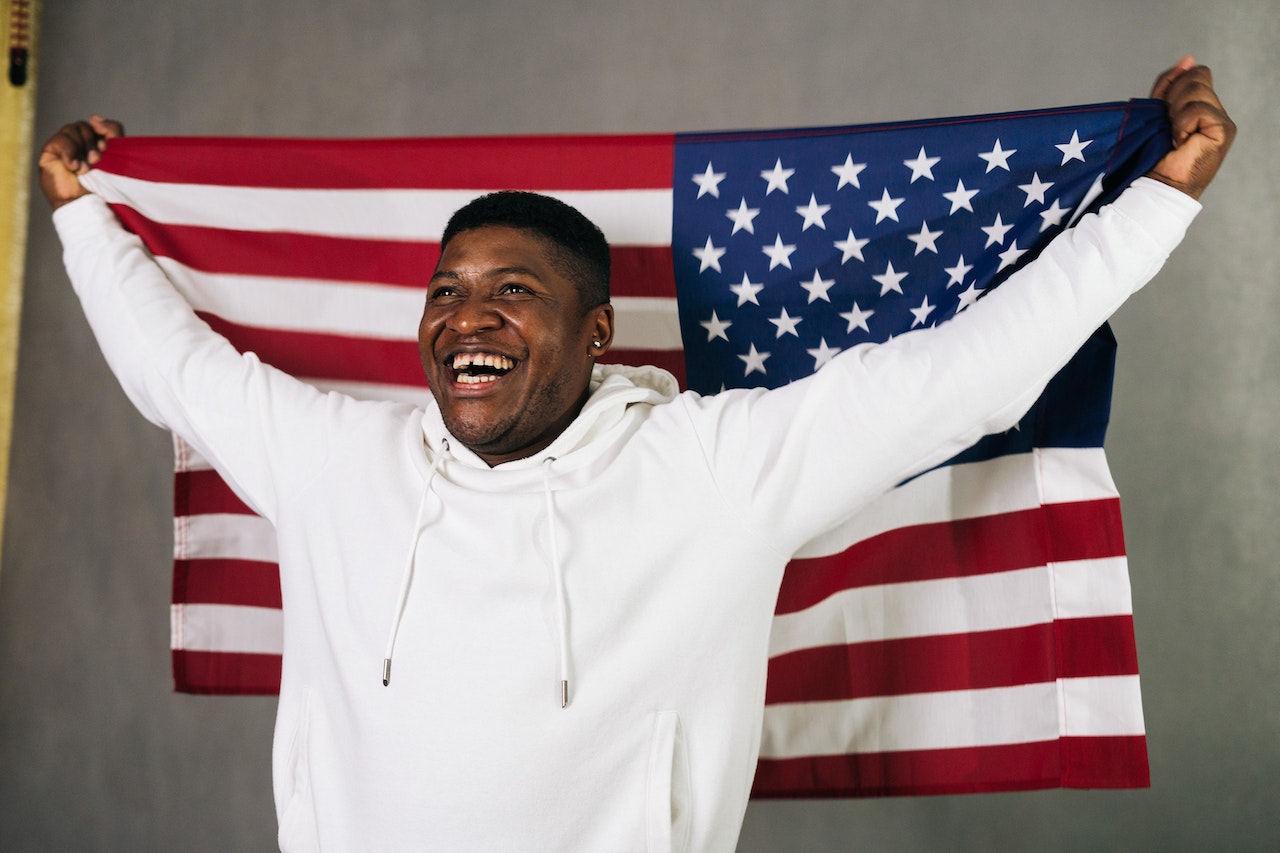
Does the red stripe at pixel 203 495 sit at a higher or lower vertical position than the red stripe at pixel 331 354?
lower

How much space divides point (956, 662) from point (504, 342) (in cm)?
89

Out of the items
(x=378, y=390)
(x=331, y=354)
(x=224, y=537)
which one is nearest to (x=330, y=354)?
(x=331, y=354)

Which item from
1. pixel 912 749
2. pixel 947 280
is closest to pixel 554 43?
pixel 947 280

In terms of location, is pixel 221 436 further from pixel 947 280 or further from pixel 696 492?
pixel 947 280

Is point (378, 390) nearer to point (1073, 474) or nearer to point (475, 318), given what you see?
point (475, 318)

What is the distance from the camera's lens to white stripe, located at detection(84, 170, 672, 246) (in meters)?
1.80

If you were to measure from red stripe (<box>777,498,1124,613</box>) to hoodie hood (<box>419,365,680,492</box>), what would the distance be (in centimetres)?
43

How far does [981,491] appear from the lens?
1.65m

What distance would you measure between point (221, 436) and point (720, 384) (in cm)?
81

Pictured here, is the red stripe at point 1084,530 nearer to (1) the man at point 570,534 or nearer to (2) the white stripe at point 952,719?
(2) the white stripe at point 952,719

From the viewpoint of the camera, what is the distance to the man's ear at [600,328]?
5.13ft

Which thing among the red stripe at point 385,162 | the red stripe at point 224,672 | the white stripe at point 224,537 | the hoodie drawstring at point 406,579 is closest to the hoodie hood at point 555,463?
the hoodie drawstring at point 406,579

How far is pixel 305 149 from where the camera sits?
1.81m

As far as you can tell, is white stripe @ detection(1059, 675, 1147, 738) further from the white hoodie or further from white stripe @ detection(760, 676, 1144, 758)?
the white hoodie
